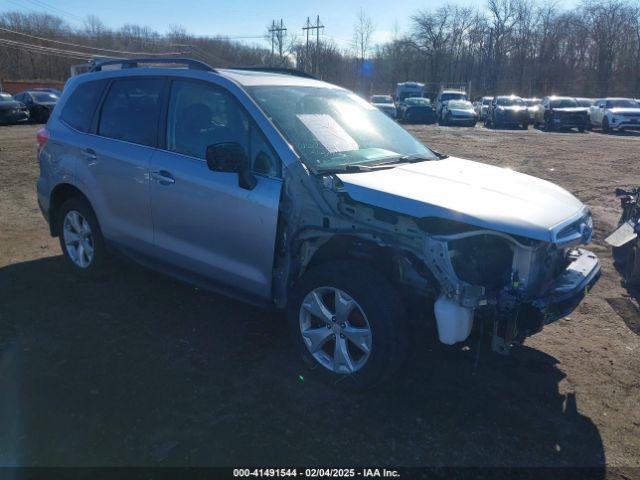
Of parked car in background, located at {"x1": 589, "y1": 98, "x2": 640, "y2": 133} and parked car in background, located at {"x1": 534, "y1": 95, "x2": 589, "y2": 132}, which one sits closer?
parked car in background, located at {"x1": 589, "y1": 98, "x2": 640, "y2": 133}

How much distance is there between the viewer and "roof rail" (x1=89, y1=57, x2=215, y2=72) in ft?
13.5

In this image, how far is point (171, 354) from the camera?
12.2 feet

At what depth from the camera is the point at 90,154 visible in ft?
15.3

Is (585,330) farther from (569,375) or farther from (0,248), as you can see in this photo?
(0,248)

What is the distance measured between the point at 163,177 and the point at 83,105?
158cm

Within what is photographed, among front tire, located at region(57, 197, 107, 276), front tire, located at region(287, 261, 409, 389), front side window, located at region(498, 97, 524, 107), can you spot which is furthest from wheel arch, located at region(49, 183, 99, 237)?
front side window, located at region(498, 97, 524, 107)

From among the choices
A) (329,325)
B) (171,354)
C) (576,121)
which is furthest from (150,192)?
(576,121)

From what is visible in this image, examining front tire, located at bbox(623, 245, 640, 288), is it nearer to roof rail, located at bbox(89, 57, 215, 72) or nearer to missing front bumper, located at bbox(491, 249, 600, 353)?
missing front bumper, located at bbox(491, 249, 600, 353)

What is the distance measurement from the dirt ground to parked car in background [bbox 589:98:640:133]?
1003 inches

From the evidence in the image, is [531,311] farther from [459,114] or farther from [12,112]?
[459,114]

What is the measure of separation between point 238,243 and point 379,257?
1.03 metres

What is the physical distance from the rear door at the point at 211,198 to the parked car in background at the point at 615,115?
27.8 m

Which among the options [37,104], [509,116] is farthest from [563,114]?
[37,104]

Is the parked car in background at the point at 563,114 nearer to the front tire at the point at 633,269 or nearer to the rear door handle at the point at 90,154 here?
the front tire at the point at 633,269
